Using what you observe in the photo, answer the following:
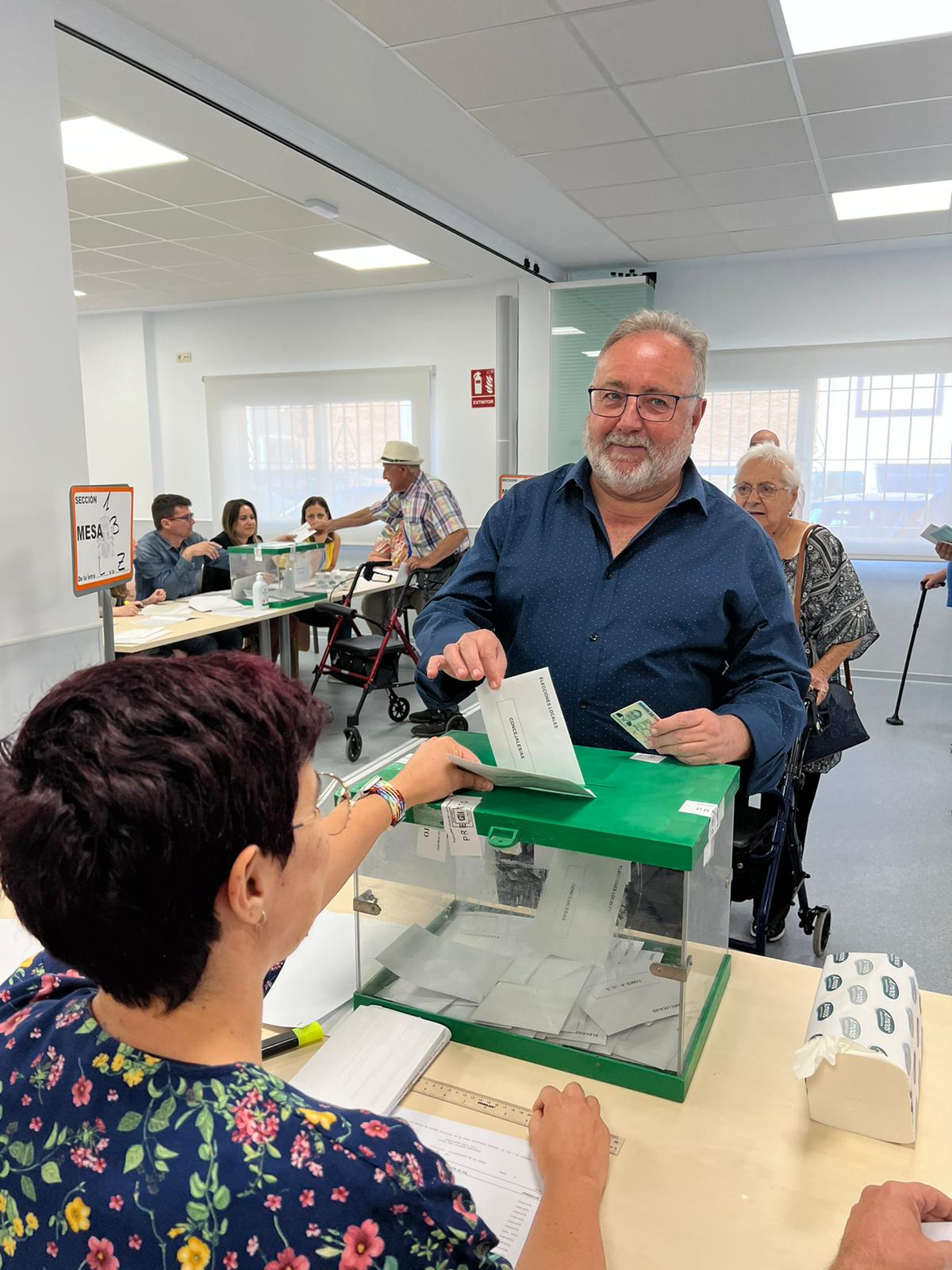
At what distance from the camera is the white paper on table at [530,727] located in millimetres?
1092

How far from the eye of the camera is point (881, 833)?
→ 368 cm

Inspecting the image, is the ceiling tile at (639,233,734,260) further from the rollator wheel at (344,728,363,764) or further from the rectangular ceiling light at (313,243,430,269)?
the rollator wheel at (344,728,363,764)

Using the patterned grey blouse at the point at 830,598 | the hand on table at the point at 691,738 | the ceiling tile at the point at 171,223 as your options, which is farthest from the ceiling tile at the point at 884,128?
the hand on table at the point at 691,738

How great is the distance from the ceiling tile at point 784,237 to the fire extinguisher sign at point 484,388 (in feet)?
7.41

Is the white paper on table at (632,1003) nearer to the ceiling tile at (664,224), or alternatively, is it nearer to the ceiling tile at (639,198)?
the ceiling tile at (639,198)

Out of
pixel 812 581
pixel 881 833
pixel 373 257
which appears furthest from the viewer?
pixel 373 257

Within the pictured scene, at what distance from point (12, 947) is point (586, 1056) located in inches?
33.0

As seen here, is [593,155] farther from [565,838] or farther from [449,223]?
[565,838]

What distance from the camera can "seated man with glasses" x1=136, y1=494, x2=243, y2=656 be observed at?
221 inches

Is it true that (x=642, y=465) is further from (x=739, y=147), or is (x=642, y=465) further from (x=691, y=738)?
(x=739, y=147)

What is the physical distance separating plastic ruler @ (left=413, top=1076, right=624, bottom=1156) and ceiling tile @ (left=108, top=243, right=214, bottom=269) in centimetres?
628

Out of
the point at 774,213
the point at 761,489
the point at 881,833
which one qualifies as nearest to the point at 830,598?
the point at 761,489

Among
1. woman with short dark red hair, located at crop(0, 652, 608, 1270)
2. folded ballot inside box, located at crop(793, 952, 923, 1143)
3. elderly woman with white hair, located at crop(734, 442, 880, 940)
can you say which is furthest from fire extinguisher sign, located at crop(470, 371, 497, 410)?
woman with short dark red hair, located at crop(0, 652, 608, 1270)

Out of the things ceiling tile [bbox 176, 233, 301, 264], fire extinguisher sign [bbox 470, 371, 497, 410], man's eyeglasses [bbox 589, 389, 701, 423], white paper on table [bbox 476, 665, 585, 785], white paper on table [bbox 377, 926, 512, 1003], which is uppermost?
ceiling tile [bbox 176, 233, 301, 264]
